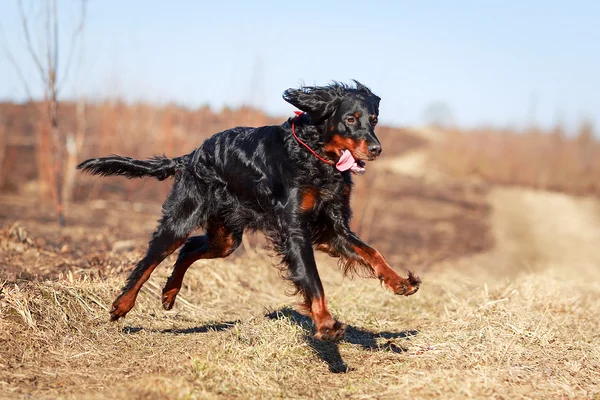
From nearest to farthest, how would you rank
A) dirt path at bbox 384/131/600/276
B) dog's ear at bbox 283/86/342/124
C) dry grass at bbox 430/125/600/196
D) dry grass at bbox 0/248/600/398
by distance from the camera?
1. dry grass at bbox 0/248/600/398
2. dog's ear at bbox 283/86/342/124
3. dirt path at bbox 384/131/600/276
4. dry grass at bbox 430/125/600/196

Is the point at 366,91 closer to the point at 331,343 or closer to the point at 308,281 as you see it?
the point at 308,281

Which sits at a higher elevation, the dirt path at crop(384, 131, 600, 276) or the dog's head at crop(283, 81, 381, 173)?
the dog's head at crop(283, 81, 381, 173)

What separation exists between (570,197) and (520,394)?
21.1 m

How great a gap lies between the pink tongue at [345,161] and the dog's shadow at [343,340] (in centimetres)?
112

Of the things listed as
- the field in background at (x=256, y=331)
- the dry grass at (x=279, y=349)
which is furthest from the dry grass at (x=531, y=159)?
the dry grass at (x=279, y=349)

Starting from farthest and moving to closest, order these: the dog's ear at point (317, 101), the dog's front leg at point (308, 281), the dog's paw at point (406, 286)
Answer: the dog's ear at point (317, 101)
the dog's paw at point (406, 286)
the dog's front leg at point (308, 281)

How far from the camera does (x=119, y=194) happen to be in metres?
14.7

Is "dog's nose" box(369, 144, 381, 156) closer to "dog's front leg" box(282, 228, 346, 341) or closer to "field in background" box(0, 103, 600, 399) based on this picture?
"dog's front leg" box(282, 228, 346, 341)

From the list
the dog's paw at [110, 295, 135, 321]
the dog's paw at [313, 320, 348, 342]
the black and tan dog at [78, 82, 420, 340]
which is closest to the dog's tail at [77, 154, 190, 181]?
the black and tan dog at [78, 82, 420, 340]

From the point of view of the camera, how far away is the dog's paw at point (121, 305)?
4.24m

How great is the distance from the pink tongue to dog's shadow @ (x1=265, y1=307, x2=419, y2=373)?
1122mm

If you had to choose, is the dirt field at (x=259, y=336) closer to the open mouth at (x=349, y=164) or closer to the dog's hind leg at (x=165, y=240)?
the dog's hind leg at (x=165, y=240)

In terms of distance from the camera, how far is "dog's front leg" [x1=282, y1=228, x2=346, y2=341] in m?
3.49

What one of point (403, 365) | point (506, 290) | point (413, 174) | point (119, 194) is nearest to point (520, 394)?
point (403, 365)
